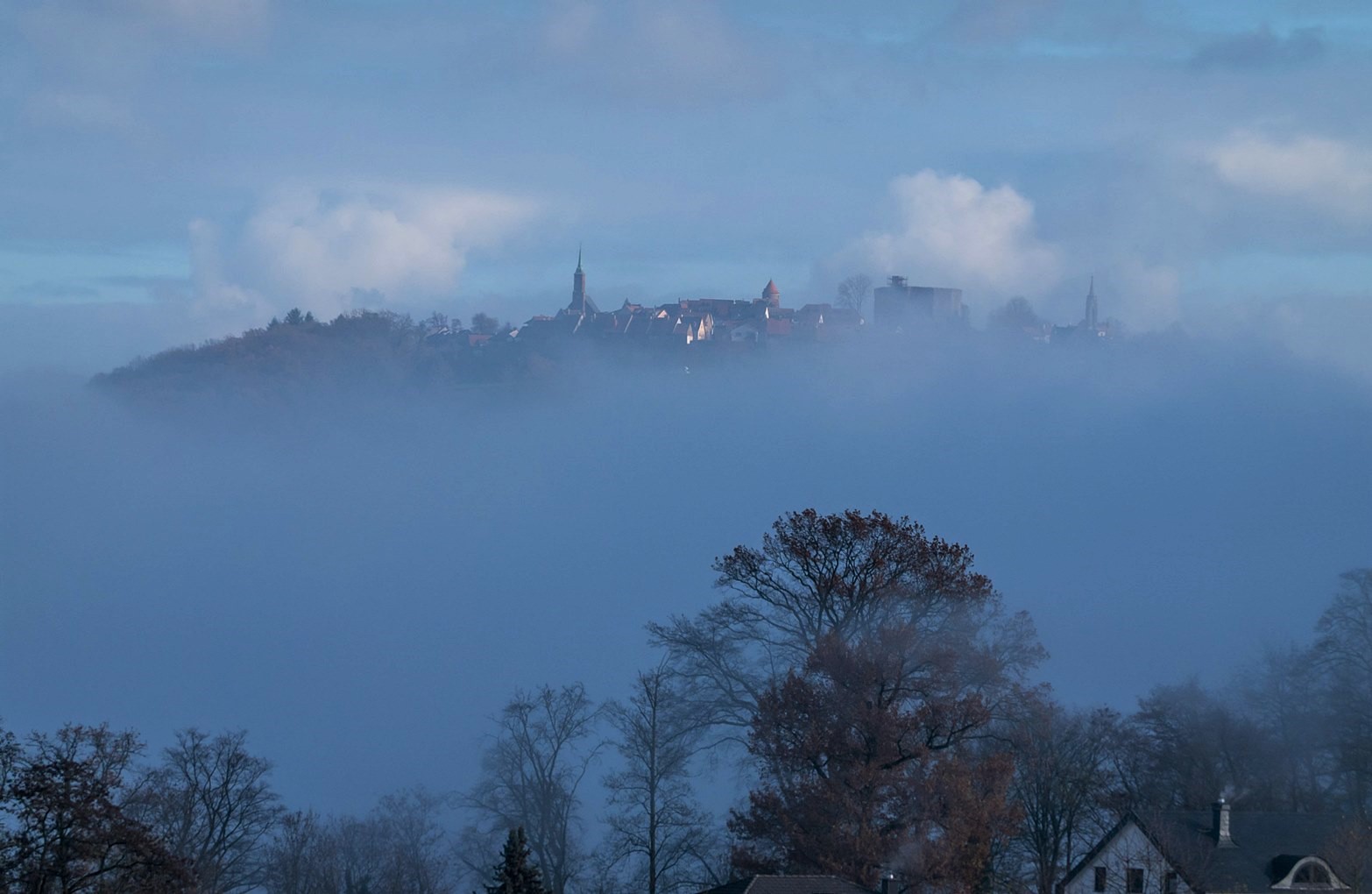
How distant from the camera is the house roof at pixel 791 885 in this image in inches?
1064

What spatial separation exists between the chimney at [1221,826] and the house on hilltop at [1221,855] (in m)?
0.02

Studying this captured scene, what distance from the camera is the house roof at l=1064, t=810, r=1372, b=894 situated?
34.2 m

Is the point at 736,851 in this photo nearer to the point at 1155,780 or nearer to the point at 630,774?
the point at 630,774

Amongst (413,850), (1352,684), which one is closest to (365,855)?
(413,850)

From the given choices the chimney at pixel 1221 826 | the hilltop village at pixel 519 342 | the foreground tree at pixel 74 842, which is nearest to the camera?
the foreground tree at pixel 74 842

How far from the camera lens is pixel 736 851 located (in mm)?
31438

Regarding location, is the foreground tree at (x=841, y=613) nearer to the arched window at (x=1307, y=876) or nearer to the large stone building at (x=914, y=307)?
the arched window at (x=1307, y=876)

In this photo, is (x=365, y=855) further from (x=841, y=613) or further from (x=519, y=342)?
(x=519, y=342)

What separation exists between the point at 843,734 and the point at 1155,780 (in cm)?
1612

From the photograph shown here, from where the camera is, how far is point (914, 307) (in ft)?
528

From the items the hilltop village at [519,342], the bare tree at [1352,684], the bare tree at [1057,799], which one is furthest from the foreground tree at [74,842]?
the hilltop village at [519,342]

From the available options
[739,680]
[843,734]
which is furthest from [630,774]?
[843,734]

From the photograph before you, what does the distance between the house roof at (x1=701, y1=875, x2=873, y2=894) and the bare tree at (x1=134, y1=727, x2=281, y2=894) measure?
13.7 metres

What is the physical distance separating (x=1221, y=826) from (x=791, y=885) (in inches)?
545
